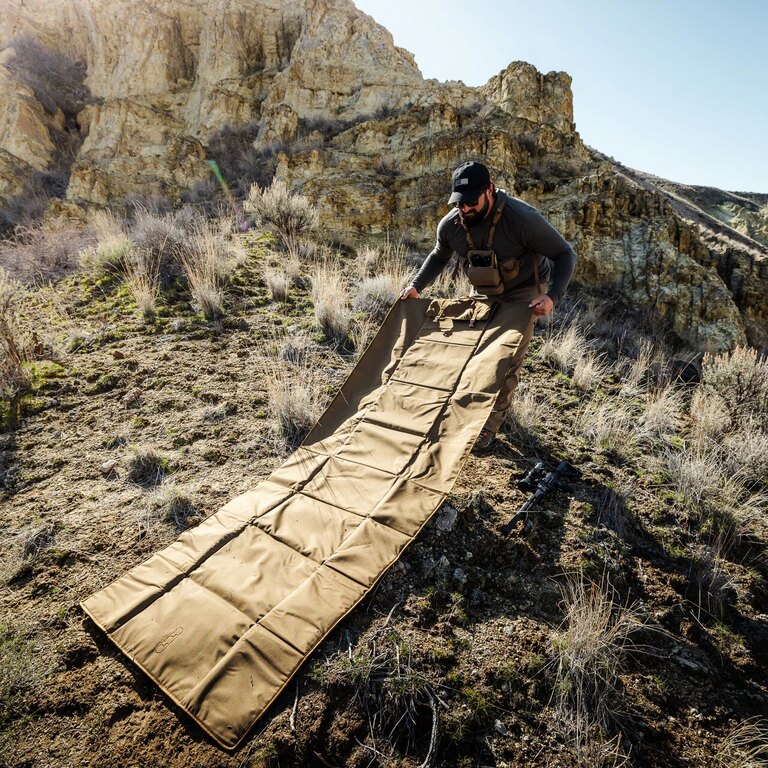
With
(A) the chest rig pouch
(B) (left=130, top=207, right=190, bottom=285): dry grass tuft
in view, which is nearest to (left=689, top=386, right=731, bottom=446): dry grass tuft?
(A) the chest rig pouch

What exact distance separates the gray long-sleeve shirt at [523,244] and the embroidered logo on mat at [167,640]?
2742 mm

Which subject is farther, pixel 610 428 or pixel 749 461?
pixel 610 428

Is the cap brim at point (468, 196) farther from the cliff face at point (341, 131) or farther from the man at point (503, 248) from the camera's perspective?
the cliff face at point (341, 131)

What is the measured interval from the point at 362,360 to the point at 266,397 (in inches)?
37.6

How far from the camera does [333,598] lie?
1741 millimetres

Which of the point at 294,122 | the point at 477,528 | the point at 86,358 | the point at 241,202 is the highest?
the point at 294,122

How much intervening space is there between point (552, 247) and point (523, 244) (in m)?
0.19

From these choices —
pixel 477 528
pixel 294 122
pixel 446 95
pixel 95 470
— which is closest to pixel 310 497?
pixel 477 528

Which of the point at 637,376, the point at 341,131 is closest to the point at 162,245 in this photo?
the point at 637,376

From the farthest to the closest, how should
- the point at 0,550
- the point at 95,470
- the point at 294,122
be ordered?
the point at 294,122 → the point at 95,470 → the point at 0,550

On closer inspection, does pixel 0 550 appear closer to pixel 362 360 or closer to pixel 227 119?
pixel 362 360

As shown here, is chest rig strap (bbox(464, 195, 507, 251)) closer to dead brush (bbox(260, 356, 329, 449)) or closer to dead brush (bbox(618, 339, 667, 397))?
dead brush (bbox(260, 356, 329, 449))

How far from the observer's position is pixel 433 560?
1.96 m

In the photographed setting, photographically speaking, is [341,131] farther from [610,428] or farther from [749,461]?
[749,461]
